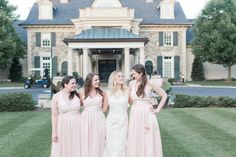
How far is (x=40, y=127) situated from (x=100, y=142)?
608 centimetres

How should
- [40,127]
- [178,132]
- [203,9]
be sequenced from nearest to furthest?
1. [178,132]
2. [40,127]
3. [203,9]

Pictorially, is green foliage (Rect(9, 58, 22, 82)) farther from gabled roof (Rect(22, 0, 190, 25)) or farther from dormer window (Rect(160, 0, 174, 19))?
dormer window (Rect(160, 0, 174, 19))

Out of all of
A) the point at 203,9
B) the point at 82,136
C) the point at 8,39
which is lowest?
the point at 82,136

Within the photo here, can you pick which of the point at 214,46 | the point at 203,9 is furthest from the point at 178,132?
the point at 203,9

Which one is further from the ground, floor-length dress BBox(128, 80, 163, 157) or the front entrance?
the front entrance

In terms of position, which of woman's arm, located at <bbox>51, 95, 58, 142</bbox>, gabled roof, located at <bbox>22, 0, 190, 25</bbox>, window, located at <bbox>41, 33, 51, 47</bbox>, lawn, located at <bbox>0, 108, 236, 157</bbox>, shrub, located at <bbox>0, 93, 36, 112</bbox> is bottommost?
lawn, located at <bbox>0, 108, 236, 157</bbox>

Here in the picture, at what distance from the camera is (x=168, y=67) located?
152 feet

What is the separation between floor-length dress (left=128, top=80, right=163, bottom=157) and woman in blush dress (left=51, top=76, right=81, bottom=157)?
0.91 metres

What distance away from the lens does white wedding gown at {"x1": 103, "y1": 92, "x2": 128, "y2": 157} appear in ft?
24.8

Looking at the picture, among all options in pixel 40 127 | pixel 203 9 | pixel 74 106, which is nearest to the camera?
pixel 74 106

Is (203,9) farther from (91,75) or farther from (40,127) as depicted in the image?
(91,75)

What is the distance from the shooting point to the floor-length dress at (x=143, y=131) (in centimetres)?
753

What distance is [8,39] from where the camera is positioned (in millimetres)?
41750

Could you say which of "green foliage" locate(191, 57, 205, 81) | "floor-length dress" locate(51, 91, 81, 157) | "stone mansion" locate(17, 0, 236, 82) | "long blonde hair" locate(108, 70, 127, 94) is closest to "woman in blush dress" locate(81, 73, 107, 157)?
"floor-length dress" locate(51, 91, 81, 157)
